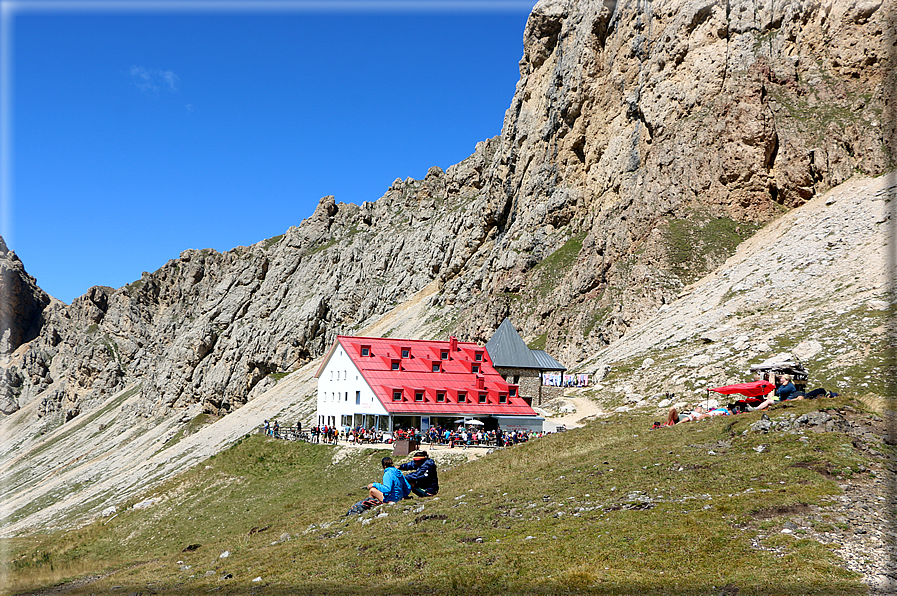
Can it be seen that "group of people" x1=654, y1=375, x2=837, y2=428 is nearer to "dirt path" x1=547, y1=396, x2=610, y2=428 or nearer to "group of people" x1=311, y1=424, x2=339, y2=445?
"dirt path" x1=547, y1=396, x2=610, y2=428

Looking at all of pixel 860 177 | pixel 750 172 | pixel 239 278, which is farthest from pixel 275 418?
pixel 239 278

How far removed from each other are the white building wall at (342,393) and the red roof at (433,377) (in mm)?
741

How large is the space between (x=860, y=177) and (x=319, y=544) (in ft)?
233

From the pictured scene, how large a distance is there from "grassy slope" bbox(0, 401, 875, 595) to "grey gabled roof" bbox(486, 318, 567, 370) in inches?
1076

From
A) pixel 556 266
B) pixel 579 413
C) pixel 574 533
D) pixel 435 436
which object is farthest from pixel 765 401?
pixel 556 266

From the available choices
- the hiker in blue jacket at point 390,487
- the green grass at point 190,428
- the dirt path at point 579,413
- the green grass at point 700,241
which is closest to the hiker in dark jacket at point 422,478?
the hiker in blue jacket at point 390,487

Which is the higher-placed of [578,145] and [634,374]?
[578,145]

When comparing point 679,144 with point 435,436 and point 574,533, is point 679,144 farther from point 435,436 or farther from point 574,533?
point 574,533

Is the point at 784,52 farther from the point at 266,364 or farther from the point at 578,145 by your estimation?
the point at 266,364

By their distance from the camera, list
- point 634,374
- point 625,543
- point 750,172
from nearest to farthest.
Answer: point 625,543 < point 634,374 < point 750,172

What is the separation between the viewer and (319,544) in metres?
18.2

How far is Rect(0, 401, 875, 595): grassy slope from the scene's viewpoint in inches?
483

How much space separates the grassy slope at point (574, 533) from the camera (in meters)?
12.3

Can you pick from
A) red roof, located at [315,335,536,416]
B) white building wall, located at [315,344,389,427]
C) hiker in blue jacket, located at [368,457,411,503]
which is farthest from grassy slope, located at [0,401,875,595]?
white building wall, located at [315,344,389,427]
